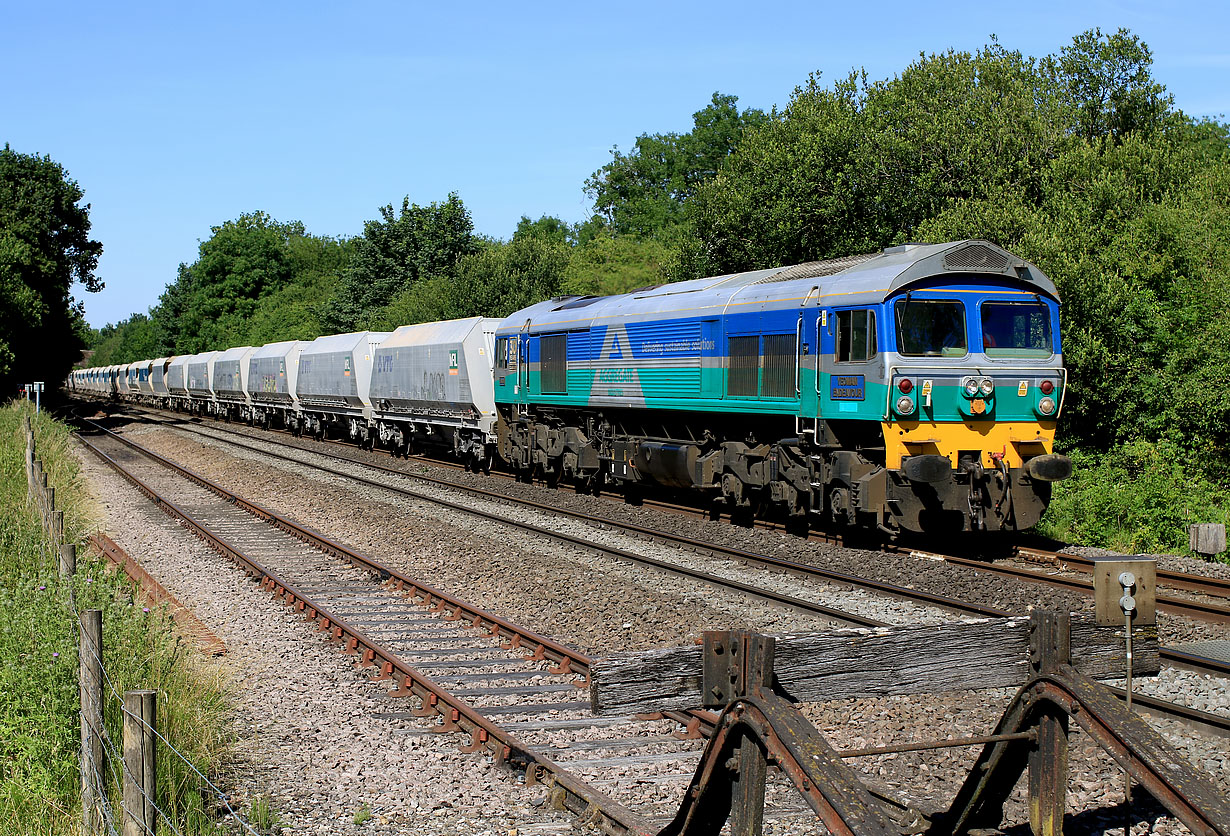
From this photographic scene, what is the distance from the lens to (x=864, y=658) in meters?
4.26

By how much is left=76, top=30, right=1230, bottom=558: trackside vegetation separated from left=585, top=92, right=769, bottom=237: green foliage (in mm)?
30889

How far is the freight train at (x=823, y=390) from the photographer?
45.5 feet

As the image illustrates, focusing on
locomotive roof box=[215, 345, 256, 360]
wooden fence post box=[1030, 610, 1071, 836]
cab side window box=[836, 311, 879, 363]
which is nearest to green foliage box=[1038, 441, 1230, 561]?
cab side window box=[836, 311, 879, 363]

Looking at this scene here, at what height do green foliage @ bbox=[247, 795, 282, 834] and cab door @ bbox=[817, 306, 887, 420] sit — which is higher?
cab door @ bbox=[817, 306, 887, 420]

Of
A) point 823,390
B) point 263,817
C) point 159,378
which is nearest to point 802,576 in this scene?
point 823,390

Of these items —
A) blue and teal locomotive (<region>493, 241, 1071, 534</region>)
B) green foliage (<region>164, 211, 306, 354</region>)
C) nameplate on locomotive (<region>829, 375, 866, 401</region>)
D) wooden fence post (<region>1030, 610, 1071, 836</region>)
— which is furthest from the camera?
green foliage (<region>164, 211, 306, 354</region>)

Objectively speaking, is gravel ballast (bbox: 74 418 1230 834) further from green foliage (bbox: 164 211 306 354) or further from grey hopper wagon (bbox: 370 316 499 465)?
green foliage (bbox: 164 211 306 354)

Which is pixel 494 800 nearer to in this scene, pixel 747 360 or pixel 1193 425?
pixel 747 360

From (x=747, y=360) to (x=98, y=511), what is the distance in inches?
480

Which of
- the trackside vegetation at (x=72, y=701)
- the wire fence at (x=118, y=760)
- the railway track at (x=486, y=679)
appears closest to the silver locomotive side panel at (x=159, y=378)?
the railway track at (x=486, y=679)

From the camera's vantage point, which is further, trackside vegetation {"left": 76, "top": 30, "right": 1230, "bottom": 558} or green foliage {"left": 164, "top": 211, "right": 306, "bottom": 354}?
green foliage {"left": 164, "top": 211, "right": 306, "bottom": 354}

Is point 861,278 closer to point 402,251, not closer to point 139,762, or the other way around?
point 139,762

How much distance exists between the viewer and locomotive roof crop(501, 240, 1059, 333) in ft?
46.2

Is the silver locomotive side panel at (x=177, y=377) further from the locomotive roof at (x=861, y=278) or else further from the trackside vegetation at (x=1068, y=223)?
the locomotive roof at (x=861, y=278)
